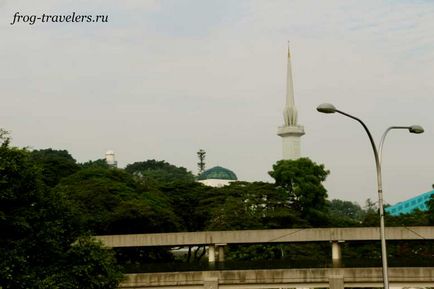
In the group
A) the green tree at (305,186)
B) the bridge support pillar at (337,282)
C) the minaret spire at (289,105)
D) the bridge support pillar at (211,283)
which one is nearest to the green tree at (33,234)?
the bridge support pillar at (211,283)

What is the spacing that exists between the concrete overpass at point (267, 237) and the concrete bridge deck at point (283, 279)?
1.58m

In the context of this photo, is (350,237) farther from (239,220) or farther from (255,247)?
(239,220)

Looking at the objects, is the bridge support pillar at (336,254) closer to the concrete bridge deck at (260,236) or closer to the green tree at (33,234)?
the concrete bridge deck at (260,236)

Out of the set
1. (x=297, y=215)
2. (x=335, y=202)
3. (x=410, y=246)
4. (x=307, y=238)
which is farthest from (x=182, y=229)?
(x=335, y=202)

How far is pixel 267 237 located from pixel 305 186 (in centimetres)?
2492

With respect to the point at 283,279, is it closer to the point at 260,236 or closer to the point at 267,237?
the point at 267,237

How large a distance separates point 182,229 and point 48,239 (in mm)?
34797

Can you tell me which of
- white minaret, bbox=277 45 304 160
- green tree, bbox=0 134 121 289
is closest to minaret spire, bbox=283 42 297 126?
white minaret, bbox=277 45 304 160

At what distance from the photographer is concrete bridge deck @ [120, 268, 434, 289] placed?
120 feet

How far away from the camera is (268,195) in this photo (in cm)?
6128

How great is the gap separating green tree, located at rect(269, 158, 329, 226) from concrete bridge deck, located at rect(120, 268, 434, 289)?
25470 millimetres

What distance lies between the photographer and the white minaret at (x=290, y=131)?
435 feet

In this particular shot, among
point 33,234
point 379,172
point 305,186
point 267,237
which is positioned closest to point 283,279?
point 267,237

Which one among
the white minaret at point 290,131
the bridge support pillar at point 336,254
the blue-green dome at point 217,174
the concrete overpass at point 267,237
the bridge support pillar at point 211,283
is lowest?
the bridge support pillar at point 211,283
